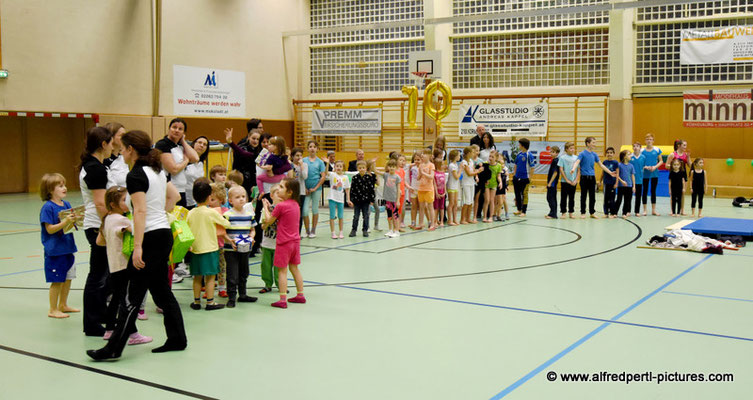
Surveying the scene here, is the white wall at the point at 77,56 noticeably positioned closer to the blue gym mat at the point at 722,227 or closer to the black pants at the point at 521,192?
the black pants at the point at 521,192

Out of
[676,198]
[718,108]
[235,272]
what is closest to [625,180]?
[676,198]

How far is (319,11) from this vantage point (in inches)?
1010

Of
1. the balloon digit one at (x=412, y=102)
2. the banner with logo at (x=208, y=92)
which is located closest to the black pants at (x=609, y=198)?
the balloon digit one at (x=412, y=102)

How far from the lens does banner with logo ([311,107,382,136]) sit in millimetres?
23906

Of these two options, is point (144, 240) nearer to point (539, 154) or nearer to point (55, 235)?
point (55, 235)

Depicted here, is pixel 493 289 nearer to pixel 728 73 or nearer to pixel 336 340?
pixel 336 340

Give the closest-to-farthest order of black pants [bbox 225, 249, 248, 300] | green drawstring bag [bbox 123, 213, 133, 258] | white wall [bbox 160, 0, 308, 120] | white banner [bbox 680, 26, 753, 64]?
green drawstring bag [bbox 123, 213, 133, 258] → black pants [bbox 225, 249, 248, 300] → white banner [bbox 680, 26, 753, 64] → white wall [bbox 160, 0, 308, 120]

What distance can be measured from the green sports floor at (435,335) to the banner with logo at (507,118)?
1229 cm

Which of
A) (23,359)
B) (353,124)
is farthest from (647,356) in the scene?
(353,124)

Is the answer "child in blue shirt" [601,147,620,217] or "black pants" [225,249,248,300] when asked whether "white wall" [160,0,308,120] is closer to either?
"child in blue shirt" [601,147,620,217]

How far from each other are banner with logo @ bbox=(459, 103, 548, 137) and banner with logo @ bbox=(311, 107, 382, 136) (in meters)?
3.18

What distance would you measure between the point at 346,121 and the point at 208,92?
204 inches

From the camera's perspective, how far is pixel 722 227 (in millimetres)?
10859

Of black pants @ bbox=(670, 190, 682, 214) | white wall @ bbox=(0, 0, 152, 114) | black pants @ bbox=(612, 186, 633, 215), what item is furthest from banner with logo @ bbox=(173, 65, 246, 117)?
black pants @ bbox=(670, 190, 682, 214)
